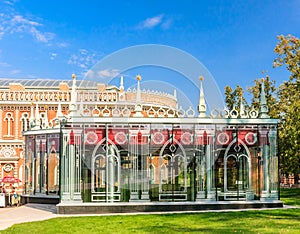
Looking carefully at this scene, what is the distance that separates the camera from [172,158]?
60.9 feet

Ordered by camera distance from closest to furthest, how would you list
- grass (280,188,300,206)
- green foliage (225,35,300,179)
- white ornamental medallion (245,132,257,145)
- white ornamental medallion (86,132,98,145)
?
white ornamental medallion (86,132,98,145), white ornamental medallion (245,132,257,145), grass (280,188,300,206), green foliage (225,35,300,179)

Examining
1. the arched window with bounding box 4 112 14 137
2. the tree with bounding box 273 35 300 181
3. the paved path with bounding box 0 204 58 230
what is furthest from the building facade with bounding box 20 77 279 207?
the arched window with bounding box 4 112 14 137

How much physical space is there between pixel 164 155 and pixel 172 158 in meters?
0.46

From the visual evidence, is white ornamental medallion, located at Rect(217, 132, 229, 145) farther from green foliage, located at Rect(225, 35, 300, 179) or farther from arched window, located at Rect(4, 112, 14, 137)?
arched window, located at Rect(4, 112, 14, 137)

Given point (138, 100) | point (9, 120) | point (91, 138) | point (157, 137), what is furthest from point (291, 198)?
point (9, 120)

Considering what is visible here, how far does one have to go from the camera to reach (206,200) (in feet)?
57.4

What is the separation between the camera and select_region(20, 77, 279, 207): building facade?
1720 centimetres

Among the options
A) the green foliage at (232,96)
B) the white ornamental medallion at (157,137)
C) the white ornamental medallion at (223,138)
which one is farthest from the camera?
the green foliage at (232,96)

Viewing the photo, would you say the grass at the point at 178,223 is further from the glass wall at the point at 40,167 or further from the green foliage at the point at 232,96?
the green foliage at the point at 232,96

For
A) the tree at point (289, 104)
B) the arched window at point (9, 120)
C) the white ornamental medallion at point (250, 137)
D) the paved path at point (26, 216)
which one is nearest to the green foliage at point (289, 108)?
the tree at point (289, 104)

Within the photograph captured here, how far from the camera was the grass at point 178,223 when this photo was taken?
12148mm

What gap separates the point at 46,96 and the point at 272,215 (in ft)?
118

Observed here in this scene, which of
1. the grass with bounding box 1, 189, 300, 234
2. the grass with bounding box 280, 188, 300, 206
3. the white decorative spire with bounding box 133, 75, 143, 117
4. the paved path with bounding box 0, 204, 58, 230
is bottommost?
the grass with bounding box 280, 188, 300, 206

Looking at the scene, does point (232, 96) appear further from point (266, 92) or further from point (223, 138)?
point (223, 138)
